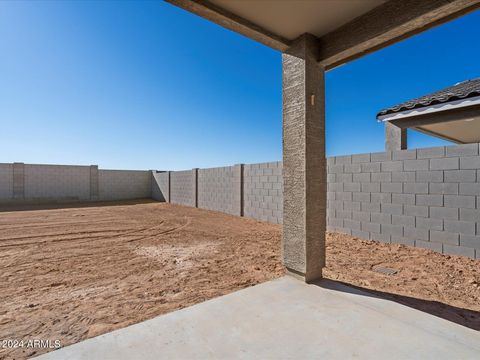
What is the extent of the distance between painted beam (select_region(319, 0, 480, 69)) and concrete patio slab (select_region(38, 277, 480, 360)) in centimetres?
256

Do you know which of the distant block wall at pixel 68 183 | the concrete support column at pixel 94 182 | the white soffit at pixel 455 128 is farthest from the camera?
the concrete support column at pixel 94 182

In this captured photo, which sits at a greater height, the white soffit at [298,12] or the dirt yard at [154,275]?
the white soffit at [298,12]

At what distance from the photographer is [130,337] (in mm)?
1813

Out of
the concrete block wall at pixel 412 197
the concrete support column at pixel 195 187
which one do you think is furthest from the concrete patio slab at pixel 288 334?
the concrete support column at pixel 195 187

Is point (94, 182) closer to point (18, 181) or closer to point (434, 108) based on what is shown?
point (18, 181)

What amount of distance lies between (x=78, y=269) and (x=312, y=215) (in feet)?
11.6

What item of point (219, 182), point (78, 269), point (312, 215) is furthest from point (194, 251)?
point (219, 182)

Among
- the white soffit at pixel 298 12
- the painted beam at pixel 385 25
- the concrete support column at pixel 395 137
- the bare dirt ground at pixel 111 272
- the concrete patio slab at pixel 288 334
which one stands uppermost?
the white soffit at pixel 298 12

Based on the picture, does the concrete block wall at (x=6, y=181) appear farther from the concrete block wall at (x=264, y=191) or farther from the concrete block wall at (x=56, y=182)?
the concrete block wall at (x=264, y=191)

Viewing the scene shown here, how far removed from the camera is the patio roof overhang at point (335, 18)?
206 cm

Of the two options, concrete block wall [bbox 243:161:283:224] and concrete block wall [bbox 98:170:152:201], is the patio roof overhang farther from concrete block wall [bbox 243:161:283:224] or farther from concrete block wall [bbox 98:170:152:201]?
concrete block wall [bbox 98:170:152:201]

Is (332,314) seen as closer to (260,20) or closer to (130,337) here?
(130,337)

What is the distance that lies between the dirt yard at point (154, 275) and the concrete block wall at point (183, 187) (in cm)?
593

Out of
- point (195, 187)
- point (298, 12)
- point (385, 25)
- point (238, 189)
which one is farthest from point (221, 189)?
point (385, 25)
